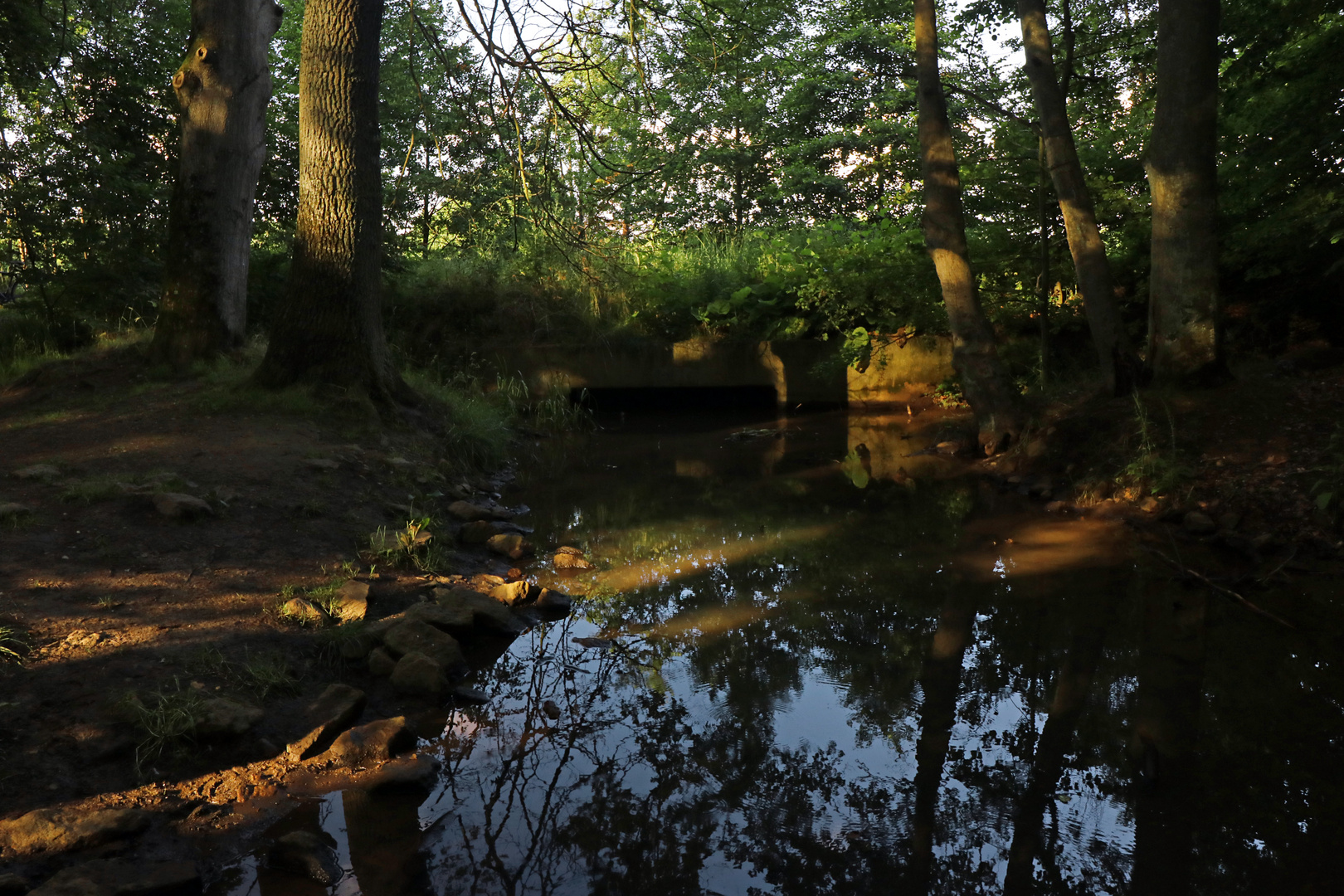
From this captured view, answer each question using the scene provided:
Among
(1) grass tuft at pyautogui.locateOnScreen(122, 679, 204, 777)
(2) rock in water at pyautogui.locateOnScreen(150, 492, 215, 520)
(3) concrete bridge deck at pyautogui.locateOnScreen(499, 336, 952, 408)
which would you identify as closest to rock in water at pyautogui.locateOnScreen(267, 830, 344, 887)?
(1) grass tuft at pyautogui.locateOnScreen(122, 679, 204, 777)

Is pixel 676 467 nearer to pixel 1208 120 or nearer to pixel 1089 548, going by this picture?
pixel 1089 548

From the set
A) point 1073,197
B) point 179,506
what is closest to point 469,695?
point 179,506

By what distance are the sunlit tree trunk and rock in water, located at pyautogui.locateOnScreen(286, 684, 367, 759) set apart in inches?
77.5

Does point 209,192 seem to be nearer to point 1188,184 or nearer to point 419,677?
point 419,677

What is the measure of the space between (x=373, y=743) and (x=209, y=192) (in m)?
7.05

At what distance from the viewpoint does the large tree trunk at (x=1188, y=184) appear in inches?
261

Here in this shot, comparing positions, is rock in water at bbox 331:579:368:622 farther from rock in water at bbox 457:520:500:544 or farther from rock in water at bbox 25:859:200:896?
rock in water at bbox 25:859:200:896

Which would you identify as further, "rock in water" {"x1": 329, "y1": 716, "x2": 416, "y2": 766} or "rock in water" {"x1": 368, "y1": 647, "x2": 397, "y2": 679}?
"rock in water" {"x1": 368, "y1": 647, "x2": 397, "y2": 679}

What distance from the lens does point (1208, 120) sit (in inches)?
262

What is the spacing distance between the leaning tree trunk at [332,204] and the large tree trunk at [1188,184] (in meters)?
6.20

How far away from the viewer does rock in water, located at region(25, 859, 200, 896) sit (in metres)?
2.15

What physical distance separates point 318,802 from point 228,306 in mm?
6883

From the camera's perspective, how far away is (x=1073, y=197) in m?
7.88

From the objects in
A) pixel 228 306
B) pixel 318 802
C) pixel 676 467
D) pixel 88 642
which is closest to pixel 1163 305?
pixel 676 467
